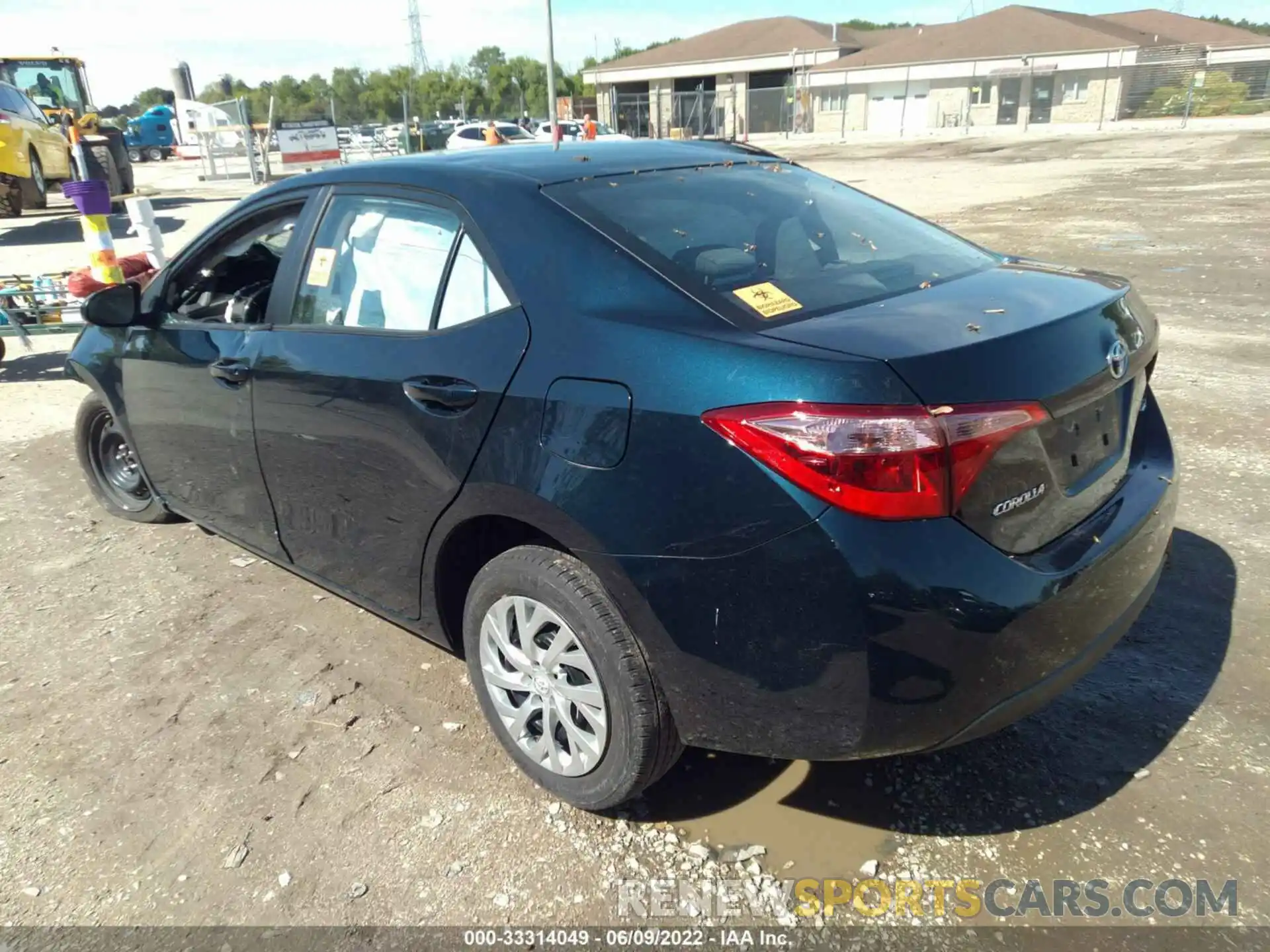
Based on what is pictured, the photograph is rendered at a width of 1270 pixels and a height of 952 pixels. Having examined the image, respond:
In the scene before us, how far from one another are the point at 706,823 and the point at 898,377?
136 cm

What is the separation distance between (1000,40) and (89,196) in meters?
54.5

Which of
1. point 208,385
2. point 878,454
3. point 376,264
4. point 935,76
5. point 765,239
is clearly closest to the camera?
point 878,454

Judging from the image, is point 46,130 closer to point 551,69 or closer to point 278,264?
point 551,69

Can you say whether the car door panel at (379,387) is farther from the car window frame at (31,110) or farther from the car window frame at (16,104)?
the car window frame at (31,110)

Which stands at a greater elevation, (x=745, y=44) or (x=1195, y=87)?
(x=745, y=44)

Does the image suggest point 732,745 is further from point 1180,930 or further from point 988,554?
point 1180,930

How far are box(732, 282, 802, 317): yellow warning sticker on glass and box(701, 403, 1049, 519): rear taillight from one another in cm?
41

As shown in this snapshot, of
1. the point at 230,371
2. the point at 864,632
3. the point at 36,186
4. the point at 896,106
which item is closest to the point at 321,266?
the point at 230,371

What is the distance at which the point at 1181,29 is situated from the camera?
2434 inches

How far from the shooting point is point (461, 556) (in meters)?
2.81

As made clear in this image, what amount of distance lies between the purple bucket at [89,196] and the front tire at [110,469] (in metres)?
2.73

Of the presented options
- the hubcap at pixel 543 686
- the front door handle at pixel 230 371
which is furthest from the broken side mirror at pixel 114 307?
the hubcap at pixel 543 686

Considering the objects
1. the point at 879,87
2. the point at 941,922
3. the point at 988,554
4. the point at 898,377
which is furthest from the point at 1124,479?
the point at 879,87

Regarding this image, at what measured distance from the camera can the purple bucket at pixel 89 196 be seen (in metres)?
6.69
